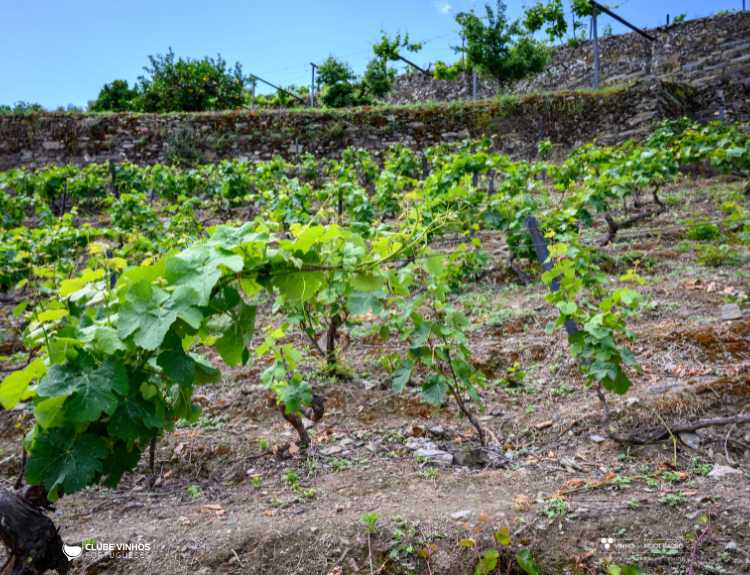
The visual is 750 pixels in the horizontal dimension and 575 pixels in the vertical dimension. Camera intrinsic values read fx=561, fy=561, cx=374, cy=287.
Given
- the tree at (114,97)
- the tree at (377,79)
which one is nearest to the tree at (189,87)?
the tree at (114,97)

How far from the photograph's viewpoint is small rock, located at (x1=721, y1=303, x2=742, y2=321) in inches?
130

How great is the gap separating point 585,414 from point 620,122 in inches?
384

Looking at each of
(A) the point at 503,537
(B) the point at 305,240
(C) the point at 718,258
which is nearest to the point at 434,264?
(B) the point at 305,240

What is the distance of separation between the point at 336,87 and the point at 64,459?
17238 mm

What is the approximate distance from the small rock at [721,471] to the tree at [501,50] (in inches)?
584

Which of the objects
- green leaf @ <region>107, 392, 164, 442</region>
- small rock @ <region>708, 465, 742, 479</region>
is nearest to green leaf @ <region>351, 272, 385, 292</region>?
green leaf @ <region>107, 392, 164, 442</region>

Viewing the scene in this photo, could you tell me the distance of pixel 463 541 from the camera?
1631 mm

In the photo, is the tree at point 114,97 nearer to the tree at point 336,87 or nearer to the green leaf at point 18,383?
the tree at point 336,87

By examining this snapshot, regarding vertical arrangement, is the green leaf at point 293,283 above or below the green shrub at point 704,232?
above

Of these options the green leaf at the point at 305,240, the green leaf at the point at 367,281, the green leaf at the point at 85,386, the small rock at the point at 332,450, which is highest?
the green leaf at the point at 305,240

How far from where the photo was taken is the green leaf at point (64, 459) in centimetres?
107

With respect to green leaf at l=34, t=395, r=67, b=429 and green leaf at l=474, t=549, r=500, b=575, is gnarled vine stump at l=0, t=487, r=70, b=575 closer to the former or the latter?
green leaf at l=34, t=395, r=67, b=429

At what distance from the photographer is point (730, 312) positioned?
338 centimetres

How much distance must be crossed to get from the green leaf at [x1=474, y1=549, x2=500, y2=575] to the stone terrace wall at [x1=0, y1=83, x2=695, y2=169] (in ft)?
34.5
